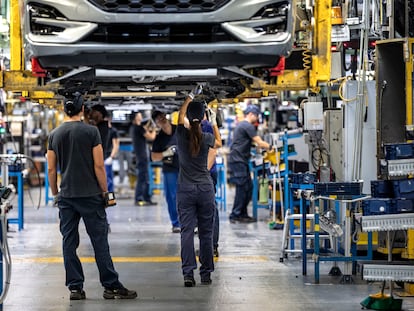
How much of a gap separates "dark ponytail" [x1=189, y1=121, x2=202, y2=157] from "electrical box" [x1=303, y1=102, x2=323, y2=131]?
1897 mm

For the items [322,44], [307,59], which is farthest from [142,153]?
[322,44]

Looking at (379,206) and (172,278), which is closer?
(379,206)

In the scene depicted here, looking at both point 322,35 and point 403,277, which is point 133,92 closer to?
point 322,35

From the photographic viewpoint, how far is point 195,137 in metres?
9.97

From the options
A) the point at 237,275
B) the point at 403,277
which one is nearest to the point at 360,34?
the point at 237,275

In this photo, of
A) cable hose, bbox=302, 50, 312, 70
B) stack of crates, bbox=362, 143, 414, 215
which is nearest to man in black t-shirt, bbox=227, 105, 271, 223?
cable hose, bbox=302, 50, 312, 70

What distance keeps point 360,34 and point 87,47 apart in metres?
4.89

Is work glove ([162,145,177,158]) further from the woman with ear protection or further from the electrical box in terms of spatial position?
the woman with ear protection

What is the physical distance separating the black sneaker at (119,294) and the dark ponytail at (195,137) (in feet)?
5.38

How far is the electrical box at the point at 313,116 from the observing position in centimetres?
1139

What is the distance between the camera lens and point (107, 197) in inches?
357

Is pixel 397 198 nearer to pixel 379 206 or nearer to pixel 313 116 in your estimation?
pixel 379 206

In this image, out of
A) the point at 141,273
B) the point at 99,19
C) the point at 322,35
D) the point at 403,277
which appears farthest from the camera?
the point at 141,273

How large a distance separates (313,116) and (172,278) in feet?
8.43
